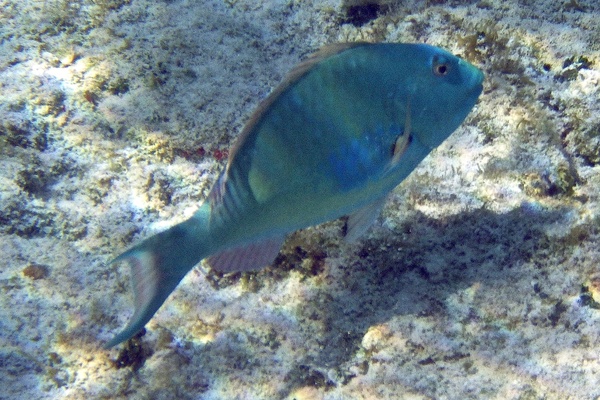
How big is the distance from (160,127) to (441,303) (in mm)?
2357

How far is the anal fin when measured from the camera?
59.9 inches

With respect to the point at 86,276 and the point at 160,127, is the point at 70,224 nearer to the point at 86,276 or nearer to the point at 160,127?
the point at 86,276

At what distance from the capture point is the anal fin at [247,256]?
4.99ft

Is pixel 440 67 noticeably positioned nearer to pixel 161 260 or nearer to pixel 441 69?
pixel 441 69

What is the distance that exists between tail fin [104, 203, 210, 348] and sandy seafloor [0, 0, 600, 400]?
1039 mm

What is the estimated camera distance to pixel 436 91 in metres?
1.46

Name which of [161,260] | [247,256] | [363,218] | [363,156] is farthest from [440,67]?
[161,260]

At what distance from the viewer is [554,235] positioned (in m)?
2.24

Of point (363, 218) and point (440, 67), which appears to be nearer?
point (440, 67)

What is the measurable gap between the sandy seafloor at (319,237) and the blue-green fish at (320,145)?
100cm

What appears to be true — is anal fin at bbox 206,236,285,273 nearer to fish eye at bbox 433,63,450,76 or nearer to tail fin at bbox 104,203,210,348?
tail fin at bbox 104,203,210,348

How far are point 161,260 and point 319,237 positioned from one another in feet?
3.73

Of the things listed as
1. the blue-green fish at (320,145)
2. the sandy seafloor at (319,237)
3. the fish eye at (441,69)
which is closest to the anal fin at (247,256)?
the blue-green fish at (320,145)

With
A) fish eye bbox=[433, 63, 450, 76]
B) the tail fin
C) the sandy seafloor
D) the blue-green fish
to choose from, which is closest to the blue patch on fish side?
the blue-green fish
